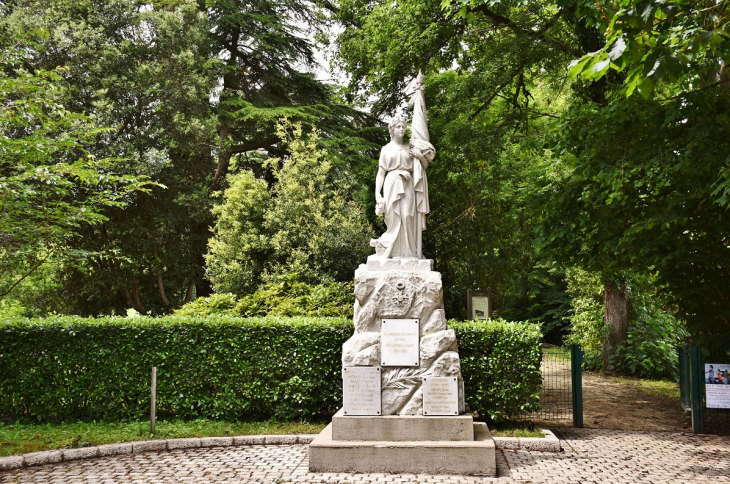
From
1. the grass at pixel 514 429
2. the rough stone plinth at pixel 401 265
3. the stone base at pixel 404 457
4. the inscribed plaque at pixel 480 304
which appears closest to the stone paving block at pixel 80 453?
the stone base at pixel 404 457

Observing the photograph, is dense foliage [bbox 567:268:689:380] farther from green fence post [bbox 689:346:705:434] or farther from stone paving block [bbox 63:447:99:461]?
stone paving block [bbox 63:447:99:461]

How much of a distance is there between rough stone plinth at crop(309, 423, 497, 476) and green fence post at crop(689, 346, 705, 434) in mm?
4582

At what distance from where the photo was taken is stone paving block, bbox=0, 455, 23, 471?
7.25m

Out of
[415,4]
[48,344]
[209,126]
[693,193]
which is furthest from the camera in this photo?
[209,126]

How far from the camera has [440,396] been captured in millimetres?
7492

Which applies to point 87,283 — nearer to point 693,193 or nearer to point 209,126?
point 209,126

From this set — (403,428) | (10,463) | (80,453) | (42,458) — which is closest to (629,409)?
(403,428)

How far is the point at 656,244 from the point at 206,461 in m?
7.79

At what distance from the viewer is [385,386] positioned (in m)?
7.70

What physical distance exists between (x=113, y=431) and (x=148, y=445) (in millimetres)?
958

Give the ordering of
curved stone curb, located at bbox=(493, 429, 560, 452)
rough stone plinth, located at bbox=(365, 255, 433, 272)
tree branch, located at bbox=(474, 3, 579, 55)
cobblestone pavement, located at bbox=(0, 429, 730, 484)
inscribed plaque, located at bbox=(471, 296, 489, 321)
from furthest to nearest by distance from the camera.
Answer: tree branch, located at bbox=(474, 3, 579, 55) < inscribed plaque, located at bbox=(471, 296, 489, 321) < curved stone curb, located at bbox=(493, 429, 560, 452) < rough stone plinth, located at bbox=(365, 255, 433, 272) < cobblestone pavement, located at bbox=(0, 429, 730, 484)

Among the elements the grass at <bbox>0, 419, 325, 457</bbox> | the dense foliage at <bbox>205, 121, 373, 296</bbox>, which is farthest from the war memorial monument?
the dense foliage at <bbox>205, 121, 373, 296</bbox>

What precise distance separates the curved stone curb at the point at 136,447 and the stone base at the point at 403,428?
59.8 inches

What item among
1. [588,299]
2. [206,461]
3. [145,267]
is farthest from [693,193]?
[145,267]
